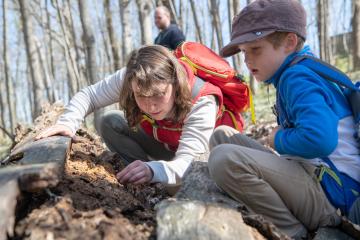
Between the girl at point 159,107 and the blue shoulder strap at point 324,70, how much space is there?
910mm

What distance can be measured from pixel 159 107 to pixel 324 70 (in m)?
1.13

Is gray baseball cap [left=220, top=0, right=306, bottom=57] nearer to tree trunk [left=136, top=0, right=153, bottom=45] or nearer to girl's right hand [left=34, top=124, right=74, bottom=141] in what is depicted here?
girl's right hand [left=34, top=124, right=74, bottom=141]

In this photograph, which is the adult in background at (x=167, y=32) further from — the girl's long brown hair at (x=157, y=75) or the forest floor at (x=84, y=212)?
the forest floor at (x=84, y=212)

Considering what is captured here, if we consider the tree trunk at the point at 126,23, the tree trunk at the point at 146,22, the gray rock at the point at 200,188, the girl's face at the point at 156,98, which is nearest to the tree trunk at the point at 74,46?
the tree trunk at the point at 126,23

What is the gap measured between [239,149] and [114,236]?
0.84 meters

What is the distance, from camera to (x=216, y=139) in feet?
8.11

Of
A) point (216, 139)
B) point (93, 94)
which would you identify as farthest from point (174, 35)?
point (216, 139)

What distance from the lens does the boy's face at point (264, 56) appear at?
2158 millimetres

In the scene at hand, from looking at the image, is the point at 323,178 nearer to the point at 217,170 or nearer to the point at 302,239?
the point at 302,239

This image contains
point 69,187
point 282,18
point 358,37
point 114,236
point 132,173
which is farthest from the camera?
point 358,37

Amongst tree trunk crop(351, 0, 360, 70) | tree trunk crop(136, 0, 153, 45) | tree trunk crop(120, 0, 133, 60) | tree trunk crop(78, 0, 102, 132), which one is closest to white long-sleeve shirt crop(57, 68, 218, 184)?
tree trunk crop(78, 0, 102, 132)

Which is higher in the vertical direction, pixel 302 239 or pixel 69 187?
pixel 69 187

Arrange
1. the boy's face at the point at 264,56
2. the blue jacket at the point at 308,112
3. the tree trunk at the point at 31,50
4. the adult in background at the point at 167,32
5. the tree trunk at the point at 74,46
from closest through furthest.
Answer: the blue jacket at the point at 308,112
the boy's face at the point at 264,56
the adult in background at the point at 167,32
the tree trunk at the point at 31,50
the tree trunk at the point at 74,46

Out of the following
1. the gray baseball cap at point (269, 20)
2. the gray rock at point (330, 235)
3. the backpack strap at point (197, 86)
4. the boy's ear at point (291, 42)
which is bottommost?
the gray rock at point (330, 235)
